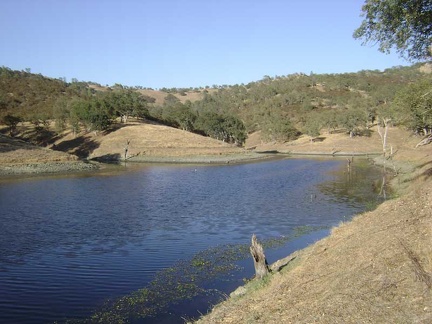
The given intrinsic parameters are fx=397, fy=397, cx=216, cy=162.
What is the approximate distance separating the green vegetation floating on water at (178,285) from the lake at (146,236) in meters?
0.06

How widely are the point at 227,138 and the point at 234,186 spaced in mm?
95184

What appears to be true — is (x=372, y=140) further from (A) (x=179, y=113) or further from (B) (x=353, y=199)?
(B) (x=353, y=199)

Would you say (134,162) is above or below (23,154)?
below

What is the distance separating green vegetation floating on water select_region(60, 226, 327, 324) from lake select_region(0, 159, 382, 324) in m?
0.06

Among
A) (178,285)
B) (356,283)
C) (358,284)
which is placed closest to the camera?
(358,284)

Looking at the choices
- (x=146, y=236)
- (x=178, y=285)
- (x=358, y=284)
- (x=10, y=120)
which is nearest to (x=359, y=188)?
(x=146, y=236)

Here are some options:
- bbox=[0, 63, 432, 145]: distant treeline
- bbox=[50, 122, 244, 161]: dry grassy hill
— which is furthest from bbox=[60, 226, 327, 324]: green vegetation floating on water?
bbox=[50, 122, 244, 161]: dry grassy hill

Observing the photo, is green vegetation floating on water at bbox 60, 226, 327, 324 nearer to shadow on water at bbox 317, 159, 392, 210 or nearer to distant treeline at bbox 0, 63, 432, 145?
shadow on water at bbox 317, 159, 392, 210

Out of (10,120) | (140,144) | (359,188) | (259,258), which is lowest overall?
(359,188)

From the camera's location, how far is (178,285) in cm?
1917

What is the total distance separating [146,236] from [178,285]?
10.4m

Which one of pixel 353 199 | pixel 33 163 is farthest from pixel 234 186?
pixel 33 163

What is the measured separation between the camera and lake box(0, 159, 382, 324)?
1775cm

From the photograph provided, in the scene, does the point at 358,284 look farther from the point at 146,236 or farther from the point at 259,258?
the point at 146,236
